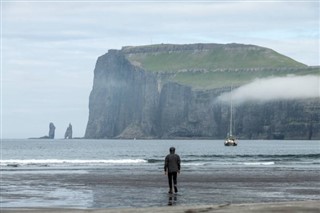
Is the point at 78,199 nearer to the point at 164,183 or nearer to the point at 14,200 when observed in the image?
the point at 14,200

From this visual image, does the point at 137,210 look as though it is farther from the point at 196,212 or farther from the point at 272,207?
the point at 272,207

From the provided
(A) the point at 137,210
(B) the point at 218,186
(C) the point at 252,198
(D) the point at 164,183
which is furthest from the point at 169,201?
(D) the point at 164,183

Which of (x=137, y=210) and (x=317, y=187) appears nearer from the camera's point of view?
(x=137, y=210)

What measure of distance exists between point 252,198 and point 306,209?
393 inches

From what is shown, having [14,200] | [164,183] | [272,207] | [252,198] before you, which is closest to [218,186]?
[164,183]

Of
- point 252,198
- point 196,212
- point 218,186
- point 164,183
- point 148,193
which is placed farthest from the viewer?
point 164,183

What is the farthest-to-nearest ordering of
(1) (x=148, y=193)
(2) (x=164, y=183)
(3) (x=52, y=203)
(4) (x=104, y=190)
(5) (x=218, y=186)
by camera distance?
(2) (x=164, y=183)
(5) (x=218, y=186)
(4) (x=104, y=190)
(1) (x=148, y=193)
(3) (x=52, y=203)

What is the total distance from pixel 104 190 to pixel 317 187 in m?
10.7

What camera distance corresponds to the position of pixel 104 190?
37.5 metres

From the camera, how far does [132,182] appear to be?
44781 millimetres

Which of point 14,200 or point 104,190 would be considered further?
point 104,190

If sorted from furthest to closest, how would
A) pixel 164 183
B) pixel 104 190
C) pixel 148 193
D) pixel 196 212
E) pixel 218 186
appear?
pixel 164 183 < pixel 218 186 < pixel 104 190 < pixel 148 193 < pixel 196 212

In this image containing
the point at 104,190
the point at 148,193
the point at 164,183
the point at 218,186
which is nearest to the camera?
the point at 148,193

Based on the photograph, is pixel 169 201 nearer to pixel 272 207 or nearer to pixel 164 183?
pixel 272 207
